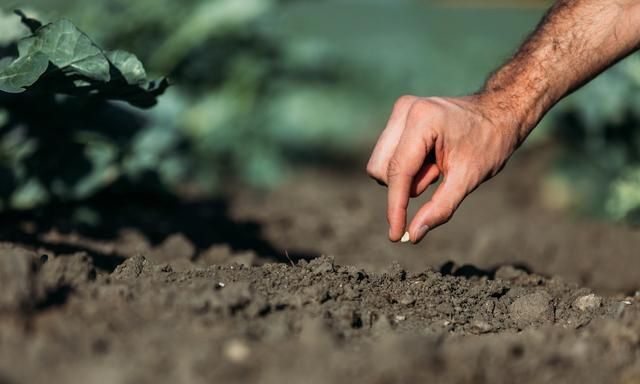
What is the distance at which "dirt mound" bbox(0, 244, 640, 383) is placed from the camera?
5.35ft

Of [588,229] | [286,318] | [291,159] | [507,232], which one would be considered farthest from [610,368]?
[291,159]

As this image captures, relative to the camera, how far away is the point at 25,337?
5.58ft

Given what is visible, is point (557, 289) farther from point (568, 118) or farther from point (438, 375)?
point (568, 118)

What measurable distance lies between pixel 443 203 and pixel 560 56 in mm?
613

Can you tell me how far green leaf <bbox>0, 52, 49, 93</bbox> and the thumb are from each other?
1155 mm

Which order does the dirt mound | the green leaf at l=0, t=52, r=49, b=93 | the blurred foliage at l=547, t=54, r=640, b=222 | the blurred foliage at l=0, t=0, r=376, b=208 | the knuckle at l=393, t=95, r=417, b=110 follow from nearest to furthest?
the dirt mound, the knuckle at l=393, t=95, r=417, b=110, the green leaf at l=0, t=52, r=49, b=93, the blurred foliage at l=0, t=0, r=376, b=208, the blurred foliage at l=547, t=54, r=640, b=222

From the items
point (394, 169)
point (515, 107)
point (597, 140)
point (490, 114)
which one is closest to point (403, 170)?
point (394, 169)

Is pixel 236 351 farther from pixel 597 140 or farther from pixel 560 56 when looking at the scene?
pixel 597 140

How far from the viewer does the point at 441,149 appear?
2.35 m

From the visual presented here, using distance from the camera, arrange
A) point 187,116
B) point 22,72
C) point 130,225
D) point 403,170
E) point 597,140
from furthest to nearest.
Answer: point 187,116 < point 597,140 < point 130,225 < point 22,72 < point 403,170

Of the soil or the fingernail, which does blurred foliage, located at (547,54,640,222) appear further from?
the fingernail

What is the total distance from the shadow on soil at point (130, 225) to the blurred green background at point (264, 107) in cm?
9

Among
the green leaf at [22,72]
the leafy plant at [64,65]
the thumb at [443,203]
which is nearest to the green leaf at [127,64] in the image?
the leafy plant at [64,65]

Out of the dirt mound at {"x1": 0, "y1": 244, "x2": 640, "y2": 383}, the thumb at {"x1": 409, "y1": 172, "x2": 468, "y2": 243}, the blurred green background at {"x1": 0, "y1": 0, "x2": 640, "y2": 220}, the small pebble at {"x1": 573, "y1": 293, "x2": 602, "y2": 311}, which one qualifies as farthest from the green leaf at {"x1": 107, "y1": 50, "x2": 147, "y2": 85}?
the small pebble at {"x1": 573, "y1": 293, "x2": 602, "y2": 311}
